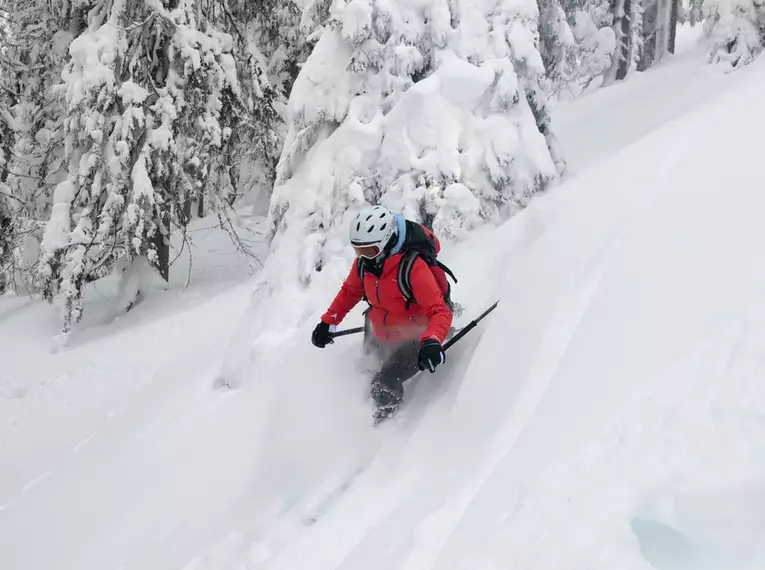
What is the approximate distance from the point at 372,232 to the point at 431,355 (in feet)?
3.57

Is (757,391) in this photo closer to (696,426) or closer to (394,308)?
(696,426)

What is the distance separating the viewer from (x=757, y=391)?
9.17 ft

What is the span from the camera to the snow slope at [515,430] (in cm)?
271

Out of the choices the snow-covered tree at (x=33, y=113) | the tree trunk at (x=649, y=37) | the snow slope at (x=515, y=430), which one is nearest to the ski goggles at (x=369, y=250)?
the snow slope at (x=515, y=430)

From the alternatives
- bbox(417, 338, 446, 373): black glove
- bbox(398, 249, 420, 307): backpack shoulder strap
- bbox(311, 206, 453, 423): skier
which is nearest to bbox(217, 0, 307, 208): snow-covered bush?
bbox(311, 206, 453, 423): skier

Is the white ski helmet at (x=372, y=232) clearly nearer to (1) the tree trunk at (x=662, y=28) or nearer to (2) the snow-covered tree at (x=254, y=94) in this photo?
(2) the snow-covered tree at (x=254, y=94)

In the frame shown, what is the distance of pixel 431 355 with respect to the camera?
4.46 metres

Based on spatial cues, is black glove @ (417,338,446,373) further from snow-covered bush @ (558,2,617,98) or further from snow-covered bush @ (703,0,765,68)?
snow-covered bush @ (558,2,617,98)

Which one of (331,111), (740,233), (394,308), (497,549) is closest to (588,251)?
(740,233)

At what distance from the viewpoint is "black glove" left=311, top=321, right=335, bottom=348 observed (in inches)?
221

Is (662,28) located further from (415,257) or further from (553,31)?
(415,257)

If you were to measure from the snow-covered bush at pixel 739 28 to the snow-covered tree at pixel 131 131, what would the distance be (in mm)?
12093

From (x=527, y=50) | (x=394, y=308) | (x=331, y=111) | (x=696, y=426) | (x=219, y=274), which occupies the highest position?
(x=527, y=50)

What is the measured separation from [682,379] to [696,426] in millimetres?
370
